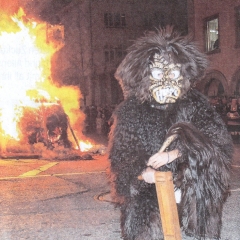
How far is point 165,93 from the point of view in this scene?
348 cm

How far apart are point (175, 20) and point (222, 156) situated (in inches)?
1347

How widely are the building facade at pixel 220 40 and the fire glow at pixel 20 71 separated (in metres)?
8.31

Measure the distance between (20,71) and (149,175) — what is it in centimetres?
1261

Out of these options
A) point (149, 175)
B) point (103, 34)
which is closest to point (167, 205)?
point (149, 175)

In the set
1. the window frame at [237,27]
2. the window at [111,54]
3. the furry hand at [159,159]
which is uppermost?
the window frame at [237,27]

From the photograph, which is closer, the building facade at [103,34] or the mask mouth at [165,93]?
the mask mouth at [165,93]

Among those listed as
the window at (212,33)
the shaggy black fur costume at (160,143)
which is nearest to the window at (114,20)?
the window at (212,33)

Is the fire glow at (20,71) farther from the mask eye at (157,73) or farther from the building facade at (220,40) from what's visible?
the mask eye at (157,73)

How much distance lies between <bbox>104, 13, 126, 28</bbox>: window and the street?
87.4 feet

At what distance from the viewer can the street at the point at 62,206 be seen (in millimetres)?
4977

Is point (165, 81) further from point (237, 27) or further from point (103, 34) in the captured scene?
point (103, 34)

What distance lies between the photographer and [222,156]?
3.41 meters

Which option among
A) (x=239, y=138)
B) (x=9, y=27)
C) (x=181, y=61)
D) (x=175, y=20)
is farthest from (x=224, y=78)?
(x=181, y=61)

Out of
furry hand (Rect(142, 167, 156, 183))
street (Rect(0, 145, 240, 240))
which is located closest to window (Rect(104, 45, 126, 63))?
street (Rect(0, 145, 240, 240))
